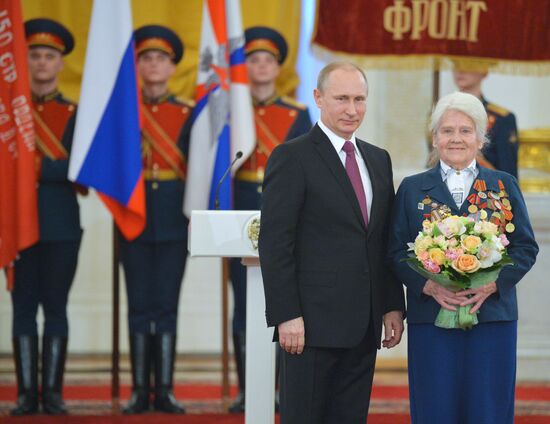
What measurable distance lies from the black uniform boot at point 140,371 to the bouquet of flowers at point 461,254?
2.16 m

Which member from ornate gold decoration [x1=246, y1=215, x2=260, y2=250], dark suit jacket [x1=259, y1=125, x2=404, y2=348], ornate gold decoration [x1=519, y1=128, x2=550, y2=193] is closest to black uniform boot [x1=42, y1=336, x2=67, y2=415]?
ornate gold decoration [x1=246, y1=215, x2=260, y2=250]

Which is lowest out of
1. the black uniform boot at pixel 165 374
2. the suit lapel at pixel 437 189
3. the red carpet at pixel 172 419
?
the red carpet at pixel 172 419

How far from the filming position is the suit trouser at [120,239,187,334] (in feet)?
14.7

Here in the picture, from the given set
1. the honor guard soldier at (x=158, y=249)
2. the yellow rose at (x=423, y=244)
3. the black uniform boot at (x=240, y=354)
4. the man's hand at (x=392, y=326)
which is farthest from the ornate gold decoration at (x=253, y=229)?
the black uniform boot at (x=240, y=354)

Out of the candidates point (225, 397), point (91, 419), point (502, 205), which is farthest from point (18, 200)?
point (502, 205)

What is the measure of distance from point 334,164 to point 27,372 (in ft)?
7.67

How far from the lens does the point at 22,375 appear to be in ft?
14.4

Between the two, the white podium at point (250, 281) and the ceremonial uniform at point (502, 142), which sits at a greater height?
the ceremonial uniform at point (502, 142)

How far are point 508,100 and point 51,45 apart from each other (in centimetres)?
268

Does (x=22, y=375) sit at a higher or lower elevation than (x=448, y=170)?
lower

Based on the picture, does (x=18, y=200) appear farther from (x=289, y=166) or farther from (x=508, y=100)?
(x=508, y=100)

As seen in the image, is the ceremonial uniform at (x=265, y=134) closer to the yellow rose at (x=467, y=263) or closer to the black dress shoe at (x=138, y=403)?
the black dress shoe at (x=138, y=403)

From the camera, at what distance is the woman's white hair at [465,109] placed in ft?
8.98

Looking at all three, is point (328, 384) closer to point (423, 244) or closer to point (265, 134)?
point (423, 244)
